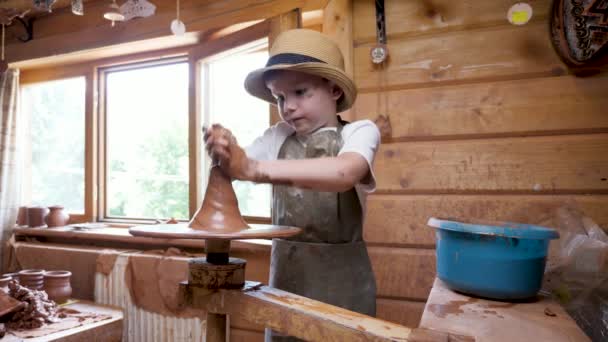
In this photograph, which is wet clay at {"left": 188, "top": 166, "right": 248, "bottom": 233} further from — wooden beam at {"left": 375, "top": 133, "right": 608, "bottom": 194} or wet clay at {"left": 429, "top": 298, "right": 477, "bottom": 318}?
wooden beam at {"left": 375, "top": 133, "right": 608, "bottom": 194}

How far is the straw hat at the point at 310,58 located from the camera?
1219 mm

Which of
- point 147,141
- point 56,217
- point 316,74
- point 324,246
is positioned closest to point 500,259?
point 324,246

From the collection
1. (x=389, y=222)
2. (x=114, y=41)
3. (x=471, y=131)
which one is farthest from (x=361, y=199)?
(x=114, y=41)

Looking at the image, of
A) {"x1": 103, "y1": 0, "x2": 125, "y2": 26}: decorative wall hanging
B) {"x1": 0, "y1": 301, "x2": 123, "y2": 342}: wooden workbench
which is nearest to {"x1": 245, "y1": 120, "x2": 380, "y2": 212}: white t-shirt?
{"x1": 103, "y1": 0, "x2": 125, "y2": 26}: decorative wall hanging

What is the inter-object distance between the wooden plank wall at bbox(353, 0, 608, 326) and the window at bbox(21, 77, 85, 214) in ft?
9.44

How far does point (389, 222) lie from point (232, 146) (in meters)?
1.30

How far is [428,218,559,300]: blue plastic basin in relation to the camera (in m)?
1.21

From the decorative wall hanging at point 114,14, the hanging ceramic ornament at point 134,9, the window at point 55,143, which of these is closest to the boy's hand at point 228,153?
the hanging ceramic ornament at point 134,9

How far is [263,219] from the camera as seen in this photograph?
2.66 meters

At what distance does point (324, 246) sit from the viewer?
1.31 metres

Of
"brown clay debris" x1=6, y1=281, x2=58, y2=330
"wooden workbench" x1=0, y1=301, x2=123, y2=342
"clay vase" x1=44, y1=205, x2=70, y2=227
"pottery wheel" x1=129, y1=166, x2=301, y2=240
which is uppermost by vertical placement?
"pottery wheel" x1=129, y1=166, x2=301, y2=240

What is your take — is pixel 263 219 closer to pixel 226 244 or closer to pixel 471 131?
pixel 471 131

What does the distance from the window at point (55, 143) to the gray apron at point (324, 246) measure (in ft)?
10.0

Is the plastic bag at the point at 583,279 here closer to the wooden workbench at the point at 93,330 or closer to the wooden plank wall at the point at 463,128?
the wooden plank wall at the point at 463,128
